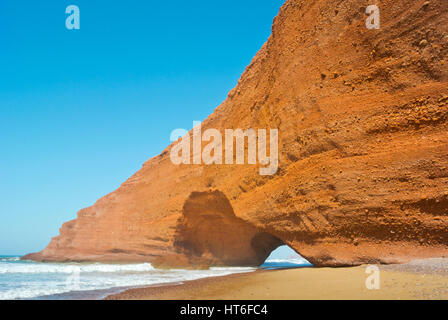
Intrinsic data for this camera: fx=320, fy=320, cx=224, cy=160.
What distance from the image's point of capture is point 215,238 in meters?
18.3

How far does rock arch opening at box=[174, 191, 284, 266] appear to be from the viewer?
16531 millimetres

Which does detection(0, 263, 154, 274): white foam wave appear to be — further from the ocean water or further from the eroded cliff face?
the eroded cliff face

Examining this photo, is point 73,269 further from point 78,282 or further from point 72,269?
point 78,282

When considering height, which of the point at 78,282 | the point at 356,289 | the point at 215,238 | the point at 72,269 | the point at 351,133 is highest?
the point at 351,133

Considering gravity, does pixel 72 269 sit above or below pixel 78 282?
below

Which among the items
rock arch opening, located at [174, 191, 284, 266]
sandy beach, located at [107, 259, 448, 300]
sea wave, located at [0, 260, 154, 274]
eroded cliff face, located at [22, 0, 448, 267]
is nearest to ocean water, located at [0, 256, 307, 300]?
sea wave, located at [0, 260, 154, 274]

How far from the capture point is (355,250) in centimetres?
835

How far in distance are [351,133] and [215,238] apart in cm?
1155

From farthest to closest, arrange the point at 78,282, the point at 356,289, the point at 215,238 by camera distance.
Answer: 1. the point at 215,238
2. the point at 78,282
3. the point at 356,289

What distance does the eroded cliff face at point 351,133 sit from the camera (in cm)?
747

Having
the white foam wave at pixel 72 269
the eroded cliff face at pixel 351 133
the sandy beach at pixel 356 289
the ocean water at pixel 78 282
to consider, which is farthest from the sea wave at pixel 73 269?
the sandy beach at pixel 356 289

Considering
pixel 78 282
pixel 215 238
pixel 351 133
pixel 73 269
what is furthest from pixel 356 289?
pixel 73 269

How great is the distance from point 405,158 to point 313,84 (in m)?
3.87

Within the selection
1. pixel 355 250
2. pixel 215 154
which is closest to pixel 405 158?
pixel 355 250
